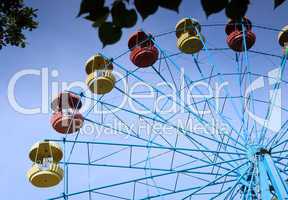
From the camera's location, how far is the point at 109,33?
9.89 ft

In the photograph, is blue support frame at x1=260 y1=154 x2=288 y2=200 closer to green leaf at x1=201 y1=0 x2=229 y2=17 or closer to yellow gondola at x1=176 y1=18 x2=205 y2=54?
yellow gondola at x1=176 y1=18 x2=205 y2=54

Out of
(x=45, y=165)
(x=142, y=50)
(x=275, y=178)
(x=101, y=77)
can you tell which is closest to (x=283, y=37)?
(x=142, y=50)

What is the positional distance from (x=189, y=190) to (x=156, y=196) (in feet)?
2.73

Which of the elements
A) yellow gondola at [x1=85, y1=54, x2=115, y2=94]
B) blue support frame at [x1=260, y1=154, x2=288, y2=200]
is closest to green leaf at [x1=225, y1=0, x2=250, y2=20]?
blue support frame at [x1=260, y1=154, x2=288, y2=200]

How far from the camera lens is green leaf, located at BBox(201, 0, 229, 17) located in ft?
9.50

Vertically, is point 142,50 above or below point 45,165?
above

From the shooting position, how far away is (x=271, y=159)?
10.8m

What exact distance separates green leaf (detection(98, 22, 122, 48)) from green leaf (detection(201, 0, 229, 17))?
0.48 m

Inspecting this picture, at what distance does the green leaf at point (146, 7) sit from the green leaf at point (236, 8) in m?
0.41

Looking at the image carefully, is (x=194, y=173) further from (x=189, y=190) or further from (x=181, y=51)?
(x=181, y=51)

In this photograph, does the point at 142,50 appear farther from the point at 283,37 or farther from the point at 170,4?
the point at 170,4

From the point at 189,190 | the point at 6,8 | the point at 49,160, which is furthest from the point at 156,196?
the point at 6,8

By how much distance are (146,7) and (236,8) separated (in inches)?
19.7

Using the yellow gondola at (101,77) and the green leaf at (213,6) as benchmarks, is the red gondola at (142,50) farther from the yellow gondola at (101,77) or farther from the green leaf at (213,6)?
the green leaf at (213,6)
